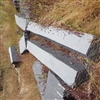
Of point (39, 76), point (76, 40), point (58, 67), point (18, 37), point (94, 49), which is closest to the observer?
point (94, 49)

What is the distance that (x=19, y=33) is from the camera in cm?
637

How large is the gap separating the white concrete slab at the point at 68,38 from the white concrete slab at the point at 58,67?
0.87 ft

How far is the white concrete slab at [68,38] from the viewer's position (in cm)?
314

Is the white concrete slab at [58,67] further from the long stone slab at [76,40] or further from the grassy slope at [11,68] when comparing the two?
the grassy slope at [11,68]

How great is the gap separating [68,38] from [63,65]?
37 cm

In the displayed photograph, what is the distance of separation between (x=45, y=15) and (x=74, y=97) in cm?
193

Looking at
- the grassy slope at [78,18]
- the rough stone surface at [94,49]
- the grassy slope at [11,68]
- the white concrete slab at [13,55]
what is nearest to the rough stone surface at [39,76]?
the grassy slope at [11,68]

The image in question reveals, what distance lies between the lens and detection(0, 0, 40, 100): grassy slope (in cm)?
487

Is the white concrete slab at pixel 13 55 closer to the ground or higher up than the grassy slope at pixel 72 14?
closer to the ground

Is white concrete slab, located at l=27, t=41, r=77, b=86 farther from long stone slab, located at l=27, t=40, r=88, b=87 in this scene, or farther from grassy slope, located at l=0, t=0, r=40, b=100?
grassy slope, located at l=0, t=0, r=40, b=100

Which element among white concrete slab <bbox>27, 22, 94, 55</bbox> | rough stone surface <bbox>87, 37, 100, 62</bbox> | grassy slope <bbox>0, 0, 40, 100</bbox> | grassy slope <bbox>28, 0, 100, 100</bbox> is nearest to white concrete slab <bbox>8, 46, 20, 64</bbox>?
grassy slope <bbox>0, 0, 40, 100</bbox>

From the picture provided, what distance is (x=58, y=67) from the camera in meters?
3.64

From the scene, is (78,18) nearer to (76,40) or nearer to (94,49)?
(76,40)

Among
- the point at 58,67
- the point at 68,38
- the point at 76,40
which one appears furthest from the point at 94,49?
the point at 58,67
